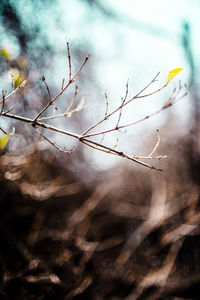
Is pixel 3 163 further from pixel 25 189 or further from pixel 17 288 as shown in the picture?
pixel 17 288

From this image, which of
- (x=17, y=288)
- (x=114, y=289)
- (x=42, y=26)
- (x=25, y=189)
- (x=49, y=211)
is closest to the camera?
(x=17, y=288)

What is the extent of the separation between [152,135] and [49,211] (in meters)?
3.08

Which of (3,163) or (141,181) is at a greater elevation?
(3,163)

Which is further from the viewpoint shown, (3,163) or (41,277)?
(3,163)

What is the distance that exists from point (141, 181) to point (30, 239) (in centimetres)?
322

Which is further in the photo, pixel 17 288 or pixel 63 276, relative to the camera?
pixel 63 276

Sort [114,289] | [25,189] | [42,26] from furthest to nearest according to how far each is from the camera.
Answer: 1. [114,289]
2. [25,189]
3. [42,26]

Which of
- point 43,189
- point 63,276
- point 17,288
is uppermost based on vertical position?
point 43,189

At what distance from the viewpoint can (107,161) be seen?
5074mm

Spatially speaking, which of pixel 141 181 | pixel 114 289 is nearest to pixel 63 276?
pixel 114 289

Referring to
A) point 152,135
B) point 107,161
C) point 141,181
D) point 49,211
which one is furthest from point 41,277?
point 152,135

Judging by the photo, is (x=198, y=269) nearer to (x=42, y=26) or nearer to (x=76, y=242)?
(x=76, y=242)

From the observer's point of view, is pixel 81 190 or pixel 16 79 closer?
pixel 16 79

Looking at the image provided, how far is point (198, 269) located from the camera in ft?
11.9
